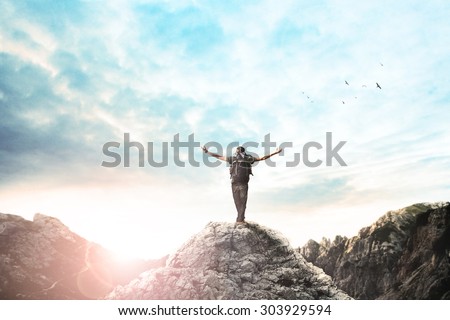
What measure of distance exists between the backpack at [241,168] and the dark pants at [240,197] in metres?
0.29

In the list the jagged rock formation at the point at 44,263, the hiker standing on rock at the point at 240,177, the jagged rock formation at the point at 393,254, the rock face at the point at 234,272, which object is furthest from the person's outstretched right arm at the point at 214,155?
the jagged rock formation at the point at 393,254

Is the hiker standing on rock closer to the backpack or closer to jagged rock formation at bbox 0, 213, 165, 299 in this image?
the backpack

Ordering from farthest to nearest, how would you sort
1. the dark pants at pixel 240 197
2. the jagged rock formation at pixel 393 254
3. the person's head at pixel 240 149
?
the jagged rock formation at pixel 393 254 → the person's head at pixel 240 149 → the dark pants at pixel 240 197

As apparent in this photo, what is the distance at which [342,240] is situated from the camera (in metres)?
156

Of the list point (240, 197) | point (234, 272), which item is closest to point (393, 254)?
point (240, 197)

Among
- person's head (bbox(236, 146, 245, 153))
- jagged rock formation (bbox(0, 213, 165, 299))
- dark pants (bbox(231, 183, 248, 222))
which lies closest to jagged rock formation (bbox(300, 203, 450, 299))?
jagged rock formation (bbox(0, 213, 165, 299))

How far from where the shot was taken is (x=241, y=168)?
2259cm

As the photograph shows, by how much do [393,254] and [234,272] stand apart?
130630 millimetres

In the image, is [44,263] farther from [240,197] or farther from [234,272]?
[234,272]

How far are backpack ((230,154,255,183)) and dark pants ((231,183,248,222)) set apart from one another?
0.94ft

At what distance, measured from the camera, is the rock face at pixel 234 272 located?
19.7 meters

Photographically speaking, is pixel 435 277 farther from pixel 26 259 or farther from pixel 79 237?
pixel 26 259

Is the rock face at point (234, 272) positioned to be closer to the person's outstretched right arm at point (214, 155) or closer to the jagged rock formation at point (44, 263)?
the person's outstretched right arm at point (214, 155)
